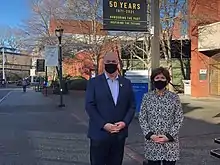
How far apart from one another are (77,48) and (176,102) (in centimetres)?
3186

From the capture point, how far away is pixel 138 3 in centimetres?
1234

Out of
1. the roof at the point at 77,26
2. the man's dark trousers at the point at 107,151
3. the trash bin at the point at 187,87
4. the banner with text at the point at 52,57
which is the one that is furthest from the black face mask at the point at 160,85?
the roof at the point at 77,26

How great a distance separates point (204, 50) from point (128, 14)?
53.6ft

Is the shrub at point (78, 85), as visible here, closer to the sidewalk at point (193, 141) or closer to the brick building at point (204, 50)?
the brick building at point (204, 50)

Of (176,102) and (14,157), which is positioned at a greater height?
(176,102)

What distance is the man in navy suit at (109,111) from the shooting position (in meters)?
4.70

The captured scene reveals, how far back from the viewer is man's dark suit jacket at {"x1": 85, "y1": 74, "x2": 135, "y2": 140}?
185 inches

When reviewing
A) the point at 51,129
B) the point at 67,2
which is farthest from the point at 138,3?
the point at 67,2

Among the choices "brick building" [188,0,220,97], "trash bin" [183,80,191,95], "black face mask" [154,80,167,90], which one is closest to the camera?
"black face mask" [154,80,167,90]

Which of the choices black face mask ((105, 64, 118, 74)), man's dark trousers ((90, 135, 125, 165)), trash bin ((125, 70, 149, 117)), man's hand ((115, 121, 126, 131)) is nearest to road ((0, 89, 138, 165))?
trash bin ((125, 70, 149, 117))

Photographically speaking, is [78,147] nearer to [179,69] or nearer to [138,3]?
[138,3]

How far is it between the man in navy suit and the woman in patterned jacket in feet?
0.97

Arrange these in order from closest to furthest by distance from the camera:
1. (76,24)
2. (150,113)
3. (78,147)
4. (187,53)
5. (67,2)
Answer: (150,113), (78,147), (67,2), (76,24), (187,53)

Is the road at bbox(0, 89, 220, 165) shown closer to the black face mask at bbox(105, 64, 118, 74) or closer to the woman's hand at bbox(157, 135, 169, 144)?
the woman's hand at bbox(157, 135, 169, 144)
